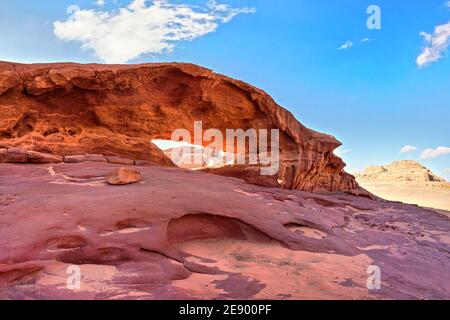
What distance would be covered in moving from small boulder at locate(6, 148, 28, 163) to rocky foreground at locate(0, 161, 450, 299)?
1.63 ft

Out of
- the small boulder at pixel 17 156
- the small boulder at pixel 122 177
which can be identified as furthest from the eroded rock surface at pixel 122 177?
the small boulder at pixel 17 156

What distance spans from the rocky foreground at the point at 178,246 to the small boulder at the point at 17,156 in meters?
0.50

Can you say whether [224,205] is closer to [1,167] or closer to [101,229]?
[101,229]

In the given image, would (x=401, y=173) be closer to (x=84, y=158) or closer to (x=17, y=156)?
(x=84, y=158)

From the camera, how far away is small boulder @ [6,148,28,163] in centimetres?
800

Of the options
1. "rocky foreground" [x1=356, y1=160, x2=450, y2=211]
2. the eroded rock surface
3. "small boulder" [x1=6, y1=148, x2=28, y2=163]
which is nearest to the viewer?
the eroded rock surface

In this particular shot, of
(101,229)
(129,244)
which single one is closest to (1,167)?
(101,229)

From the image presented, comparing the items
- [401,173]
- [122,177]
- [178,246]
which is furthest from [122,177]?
[401,173]

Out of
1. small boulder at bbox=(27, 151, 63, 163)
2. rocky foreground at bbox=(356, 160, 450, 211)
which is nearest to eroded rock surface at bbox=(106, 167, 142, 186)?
small boulder at bbox=(27, 151, 63, 163)

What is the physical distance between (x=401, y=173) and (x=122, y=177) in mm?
52643

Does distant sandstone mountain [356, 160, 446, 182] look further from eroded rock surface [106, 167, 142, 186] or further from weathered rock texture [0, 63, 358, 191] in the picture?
eroded rock surface [106, 167, 142, 186]

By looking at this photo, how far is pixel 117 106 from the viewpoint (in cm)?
1102

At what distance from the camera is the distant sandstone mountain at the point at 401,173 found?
48.9 m

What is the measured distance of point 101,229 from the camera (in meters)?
4.91
